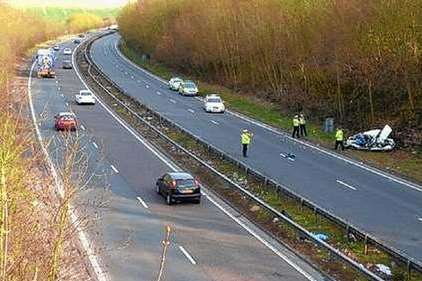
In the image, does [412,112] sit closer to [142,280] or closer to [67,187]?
[142,280]

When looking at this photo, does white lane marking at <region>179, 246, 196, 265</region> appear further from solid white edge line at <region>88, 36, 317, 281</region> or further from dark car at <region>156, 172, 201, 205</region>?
dark car at <region>156, 172, 201, 205</region>

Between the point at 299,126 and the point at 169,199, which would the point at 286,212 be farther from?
the point at 299,126

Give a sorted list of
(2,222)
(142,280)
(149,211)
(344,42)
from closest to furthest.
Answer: (2,222) < (142,280) < (149,211) < (344,42)

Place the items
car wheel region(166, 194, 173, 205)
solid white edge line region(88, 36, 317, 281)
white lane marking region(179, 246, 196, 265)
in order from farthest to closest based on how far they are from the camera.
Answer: car wheel region(166, 194, 173, 205), white lane marking region(179, 246, 196, 265), solid white edge line region(88, 36, 317, 281)

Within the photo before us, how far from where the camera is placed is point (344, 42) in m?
45.1

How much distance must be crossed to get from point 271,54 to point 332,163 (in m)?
26.5

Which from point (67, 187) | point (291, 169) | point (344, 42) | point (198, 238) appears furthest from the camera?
point (344, 42)

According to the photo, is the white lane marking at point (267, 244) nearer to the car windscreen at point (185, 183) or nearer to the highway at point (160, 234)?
the highway at point (160, 234)

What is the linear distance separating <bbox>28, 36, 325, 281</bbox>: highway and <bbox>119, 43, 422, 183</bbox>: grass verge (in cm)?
969

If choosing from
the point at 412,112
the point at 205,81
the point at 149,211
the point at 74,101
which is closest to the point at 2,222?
the point at 149,211

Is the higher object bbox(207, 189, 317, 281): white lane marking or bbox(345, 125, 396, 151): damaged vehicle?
bbox(207, 189, 317, 281): white lane marking

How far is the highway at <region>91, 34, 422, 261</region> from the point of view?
22891mm

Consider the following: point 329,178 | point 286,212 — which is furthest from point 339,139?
point 286,212

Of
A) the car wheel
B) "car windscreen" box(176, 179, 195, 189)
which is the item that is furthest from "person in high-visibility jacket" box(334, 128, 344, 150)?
the car wheel
